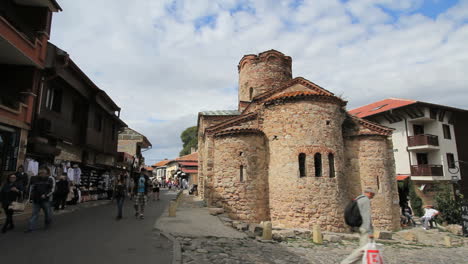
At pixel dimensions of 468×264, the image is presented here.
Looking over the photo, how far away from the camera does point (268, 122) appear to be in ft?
47.7

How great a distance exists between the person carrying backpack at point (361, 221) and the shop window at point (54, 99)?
11.6 metres

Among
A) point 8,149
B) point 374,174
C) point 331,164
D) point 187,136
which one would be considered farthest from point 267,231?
point 187,136

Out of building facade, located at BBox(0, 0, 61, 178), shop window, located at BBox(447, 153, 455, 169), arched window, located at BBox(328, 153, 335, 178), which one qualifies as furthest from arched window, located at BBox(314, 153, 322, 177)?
shop window, located at BBox(447, 153, 455, 169)

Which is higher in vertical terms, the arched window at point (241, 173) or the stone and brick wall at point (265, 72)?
the stone and brick wall at point (265, 72)

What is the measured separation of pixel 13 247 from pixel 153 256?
2.88m

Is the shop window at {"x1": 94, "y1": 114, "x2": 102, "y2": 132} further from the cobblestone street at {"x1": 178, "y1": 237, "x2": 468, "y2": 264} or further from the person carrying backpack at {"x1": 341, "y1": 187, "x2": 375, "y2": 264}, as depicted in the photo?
the person carrying backpack at {"x1": 341, "y1": 187, "x2": 375, "y2": 264}

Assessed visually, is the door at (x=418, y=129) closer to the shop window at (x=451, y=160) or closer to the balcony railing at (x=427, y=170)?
the shop window at (x=451, y=160)

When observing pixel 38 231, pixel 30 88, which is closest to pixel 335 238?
pixel 38 231

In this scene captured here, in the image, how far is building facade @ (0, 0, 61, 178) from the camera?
8250mm

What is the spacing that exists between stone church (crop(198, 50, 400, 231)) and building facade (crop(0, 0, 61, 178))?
8.16 metres

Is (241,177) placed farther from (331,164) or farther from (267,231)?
(267,231)

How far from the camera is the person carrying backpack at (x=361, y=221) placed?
476 cm

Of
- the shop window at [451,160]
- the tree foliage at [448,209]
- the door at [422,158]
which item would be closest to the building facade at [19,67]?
the tree foliage at [448,209]

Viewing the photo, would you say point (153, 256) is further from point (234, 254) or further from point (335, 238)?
point (335, 238)
